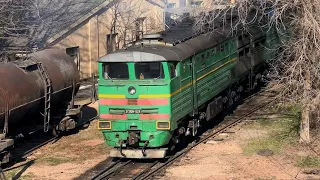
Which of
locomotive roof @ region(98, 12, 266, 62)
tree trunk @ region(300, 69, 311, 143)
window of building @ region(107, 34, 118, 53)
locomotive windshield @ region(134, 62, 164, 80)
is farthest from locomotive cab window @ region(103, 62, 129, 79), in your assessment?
window of building @ region(107, 34, 118, 53)

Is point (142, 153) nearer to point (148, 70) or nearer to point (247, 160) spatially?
point (148, 70)

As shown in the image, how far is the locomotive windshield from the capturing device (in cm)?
1380

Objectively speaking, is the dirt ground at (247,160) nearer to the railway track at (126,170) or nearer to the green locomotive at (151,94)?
the railway track at (126,170)

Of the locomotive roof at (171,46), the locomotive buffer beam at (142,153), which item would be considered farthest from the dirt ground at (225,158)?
the locomotive roof at (171,46)

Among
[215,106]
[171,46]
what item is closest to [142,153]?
[171,46]

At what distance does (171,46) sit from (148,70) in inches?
50.8

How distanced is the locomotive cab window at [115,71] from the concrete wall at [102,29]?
14.9 meters

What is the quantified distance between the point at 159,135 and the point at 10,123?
4491mm

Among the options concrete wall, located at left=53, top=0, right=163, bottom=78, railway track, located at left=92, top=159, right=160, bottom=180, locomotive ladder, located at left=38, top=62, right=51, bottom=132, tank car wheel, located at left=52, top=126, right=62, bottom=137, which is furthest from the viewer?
concrete wall, located at left=53, top=0, right=163, bottom=78

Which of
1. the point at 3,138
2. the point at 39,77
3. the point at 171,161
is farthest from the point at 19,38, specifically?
the point at 171,161

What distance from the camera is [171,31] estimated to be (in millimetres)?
17594

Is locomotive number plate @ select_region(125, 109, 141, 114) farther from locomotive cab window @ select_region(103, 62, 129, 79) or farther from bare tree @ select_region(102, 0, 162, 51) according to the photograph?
bare tree @ select_region(102, 0, 162, 51)

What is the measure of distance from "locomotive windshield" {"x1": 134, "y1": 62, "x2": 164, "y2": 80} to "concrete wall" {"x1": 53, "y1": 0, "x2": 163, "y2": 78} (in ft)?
50.8

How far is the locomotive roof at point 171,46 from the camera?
13.8 metres
